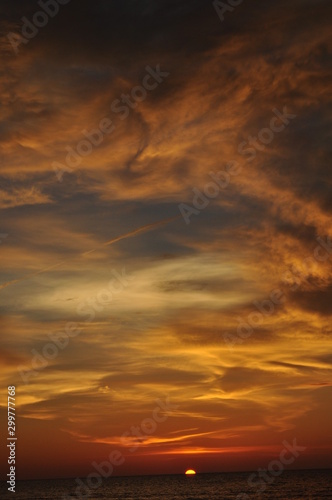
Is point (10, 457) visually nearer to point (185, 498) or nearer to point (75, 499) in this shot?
point (185, 498)

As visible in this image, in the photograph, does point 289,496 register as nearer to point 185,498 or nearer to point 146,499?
point 185,498

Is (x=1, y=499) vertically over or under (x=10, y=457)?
under

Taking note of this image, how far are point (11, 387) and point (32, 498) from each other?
287ft

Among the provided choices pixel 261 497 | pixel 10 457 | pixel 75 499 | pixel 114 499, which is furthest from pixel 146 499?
pixel 10 457

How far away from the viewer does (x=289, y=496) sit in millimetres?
88500

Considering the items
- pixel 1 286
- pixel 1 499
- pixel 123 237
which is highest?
pixel 123 237

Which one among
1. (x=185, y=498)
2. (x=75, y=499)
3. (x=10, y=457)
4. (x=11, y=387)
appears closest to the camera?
(x=11, y=387)

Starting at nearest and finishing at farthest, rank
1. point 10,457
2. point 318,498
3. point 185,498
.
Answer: point 10,457 → point 318,498 → point 185,498

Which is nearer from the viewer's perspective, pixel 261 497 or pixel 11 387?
pixel 11 387

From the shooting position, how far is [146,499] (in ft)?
325

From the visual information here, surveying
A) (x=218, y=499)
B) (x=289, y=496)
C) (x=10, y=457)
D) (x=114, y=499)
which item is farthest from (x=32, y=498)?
(x=10, y=457)

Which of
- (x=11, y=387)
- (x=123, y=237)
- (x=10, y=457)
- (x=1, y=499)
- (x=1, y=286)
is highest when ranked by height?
(x=123, y=237)

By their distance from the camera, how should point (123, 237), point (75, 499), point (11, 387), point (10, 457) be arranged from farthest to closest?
point (75, 499), point (123, 237), point (10, 457), point (11, 387)

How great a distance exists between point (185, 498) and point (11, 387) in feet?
249
